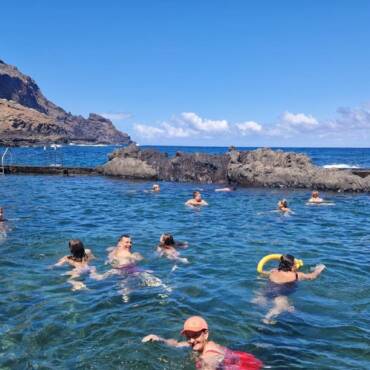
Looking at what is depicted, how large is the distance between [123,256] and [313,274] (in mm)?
5110

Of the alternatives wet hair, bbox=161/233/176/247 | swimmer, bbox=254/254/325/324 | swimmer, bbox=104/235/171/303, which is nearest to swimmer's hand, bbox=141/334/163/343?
swimmer, bbox=104/235/171/303

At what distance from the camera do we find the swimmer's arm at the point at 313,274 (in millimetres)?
12137

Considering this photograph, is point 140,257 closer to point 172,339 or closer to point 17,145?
point 172,339

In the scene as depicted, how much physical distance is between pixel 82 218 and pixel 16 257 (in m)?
7.34

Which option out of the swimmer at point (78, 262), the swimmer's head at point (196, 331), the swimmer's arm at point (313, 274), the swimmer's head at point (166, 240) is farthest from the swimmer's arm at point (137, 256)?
the swimmer's head at point (196, 331)

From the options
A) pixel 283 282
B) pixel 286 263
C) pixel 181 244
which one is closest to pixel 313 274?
pixel 286 263

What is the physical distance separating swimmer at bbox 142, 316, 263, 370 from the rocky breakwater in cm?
2693

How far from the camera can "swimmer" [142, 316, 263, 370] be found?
7.05m

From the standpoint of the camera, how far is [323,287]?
11727mm

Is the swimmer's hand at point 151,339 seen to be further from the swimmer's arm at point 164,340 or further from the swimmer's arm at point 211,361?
the swimmer's arm at point 211,361

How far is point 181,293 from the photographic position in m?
11.1

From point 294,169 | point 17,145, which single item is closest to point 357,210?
point 294,169

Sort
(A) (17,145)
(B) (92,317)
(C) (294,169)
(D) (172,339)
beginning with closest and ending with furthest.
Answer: (D) (172,339) < (B) (92,317) < (C) (294,169) < (A) (17,145)

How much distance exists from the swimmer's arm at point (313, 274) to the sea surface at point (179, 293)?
0.22 metres
